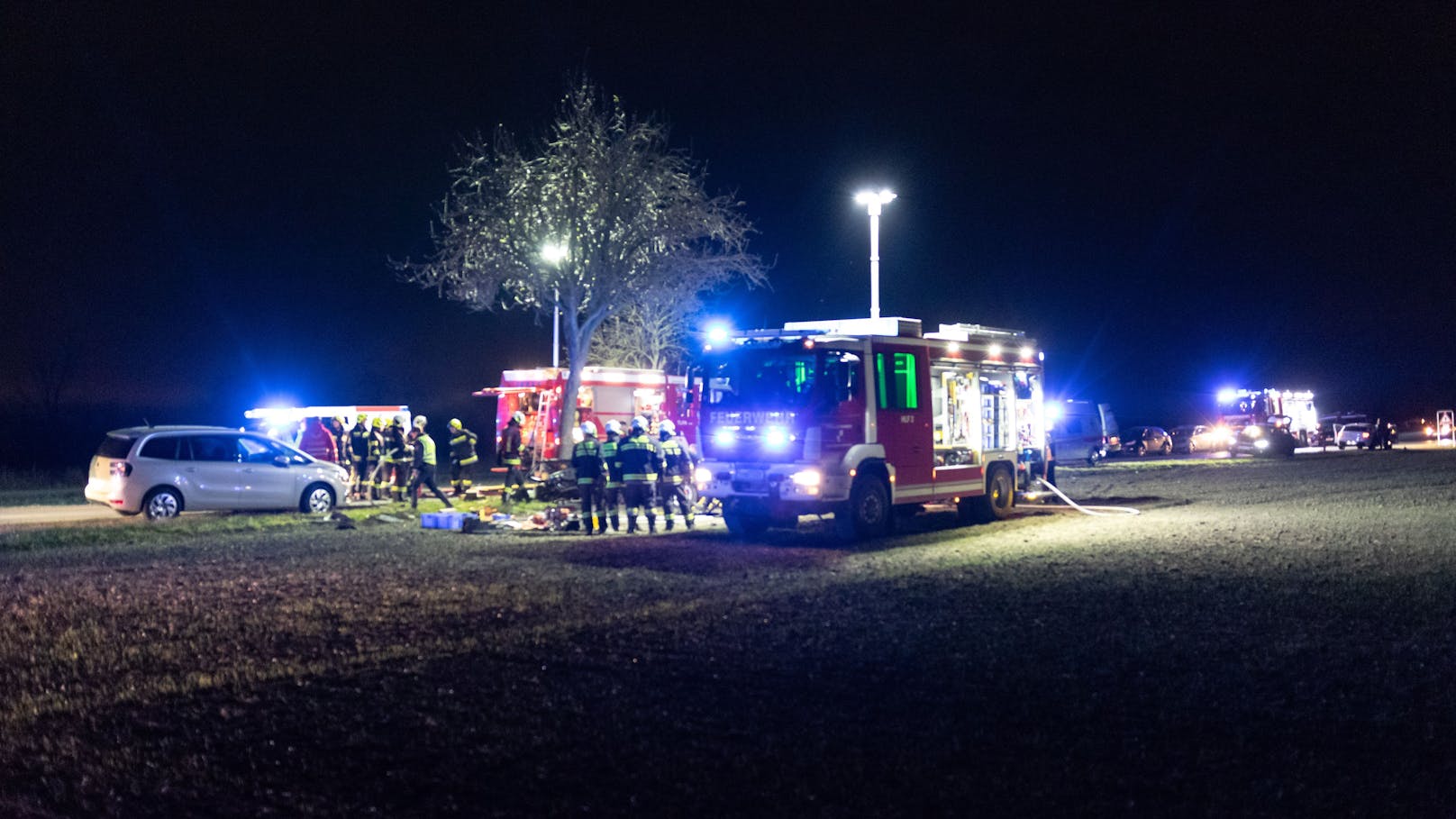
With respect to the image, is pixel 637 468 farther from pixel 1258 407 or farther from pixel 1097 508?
pixel 1258 407

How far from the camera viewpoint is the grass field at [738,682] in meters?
5.57

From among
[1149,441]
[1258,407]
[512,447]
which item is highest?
[1258,407]

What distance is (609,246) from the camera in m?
28.8

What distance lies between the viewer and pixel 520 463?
23.7 meters

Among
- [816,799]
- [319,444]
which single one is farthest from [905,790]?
[319,444]

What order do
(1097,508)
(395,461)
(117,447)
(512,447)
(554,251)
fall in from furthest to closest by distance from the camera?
1. (554,251)
2. (512,447)
3. (395,461)
4. (1097,508)
5. (117,447)

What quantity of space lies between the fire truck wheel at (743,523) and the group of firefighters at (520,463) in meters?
1.27

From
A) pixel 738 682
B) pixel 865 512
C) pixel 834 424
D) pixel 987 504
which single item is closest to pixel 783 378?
pixel 834 424

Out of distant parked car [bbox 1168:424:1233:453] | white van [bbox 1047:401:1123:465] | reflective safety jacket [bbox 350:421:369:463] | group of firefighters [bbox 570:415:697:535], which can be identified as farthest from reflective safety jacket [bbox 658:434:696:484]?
distant parked car [bbox 1168:424:1233:453]

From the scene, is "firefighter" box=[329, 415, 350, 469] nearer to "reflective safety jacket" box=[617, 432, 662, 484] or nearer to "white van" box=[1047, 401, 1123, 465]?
"reflective safety jacket" box=[617, 432, 662, 484]

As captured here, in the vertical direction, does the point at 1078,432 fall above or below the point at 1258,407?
below

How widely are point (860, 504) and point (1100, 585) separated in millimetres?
5143

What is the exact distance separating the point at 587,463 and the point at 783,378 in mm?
3277

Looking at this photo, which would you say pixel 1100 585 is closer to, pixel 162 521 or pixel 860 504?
pixel 860 504
